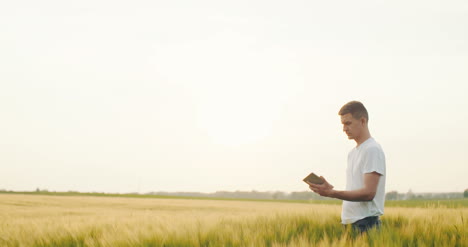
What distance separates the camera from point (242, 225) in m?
4.97

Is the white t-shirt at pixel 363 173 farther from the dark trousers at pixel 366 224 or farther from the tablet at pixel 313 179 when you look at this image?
the tablet at pixel 313 179

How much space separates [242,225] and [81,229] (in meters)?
1.95

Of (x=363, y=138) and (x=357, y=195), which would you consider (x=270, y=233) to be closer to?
(x=357, y=195)

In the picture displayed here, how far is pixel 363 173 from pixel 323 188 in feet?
1.40

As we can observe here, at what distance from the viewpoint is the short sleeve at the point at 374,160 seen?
3785 millimetres

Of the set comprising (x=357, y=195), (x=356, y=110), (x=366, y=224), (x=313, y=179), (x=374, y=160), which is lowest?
Result: (x=366, y=224)

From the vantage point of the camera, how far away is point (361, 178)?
13.1ft

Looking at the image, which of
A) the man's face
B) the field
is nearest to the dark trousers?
the field

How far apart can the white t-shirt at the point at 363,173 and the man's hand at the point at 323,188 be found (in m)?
0.37

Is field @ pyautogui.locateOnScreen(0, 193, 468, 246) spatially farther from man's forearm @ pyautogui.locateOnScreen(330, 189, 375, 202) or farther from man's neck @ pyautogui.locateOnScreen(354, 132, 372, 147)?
man's neck @ pyautogui.locateOnScreen(354, 132, 372, 147)

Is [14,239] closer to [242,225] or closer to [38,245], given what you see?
[38,245]

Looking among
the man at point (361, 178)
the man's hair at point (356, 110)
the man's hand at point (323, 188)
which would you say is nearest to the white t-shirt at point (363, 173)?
the man at point (361, 178)

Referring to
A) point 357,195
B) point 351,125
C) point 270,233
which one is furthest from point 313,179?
point 270,233

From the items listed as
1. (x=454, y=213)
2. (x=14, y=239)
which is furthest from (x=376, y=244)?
(x=14, y=239)
